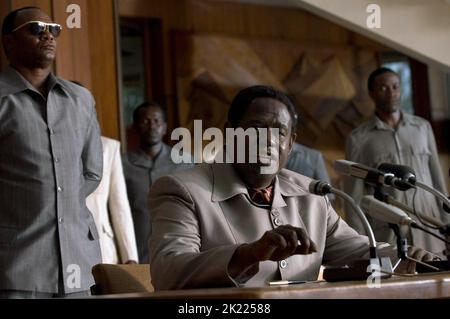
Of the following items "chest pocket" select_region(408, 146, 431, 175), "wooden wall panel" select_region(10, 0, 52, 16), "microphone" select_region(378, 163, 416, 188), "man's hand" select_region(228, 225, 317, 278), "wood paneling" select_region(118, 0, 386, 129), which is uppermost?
"wood paneling" select_region(118, 0, 386, 129)

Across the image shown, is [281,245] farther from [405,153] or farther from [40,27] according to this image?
[405,153]

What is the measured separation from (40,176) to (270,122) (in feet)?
3.04

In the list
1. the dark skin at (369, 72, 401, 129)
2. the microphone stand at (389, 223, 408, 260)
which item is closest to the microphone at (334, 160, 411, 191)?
the microphone stand at (389, 223, 408, 260)

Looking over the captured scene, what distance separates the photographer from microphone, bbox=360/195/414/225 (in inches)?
106

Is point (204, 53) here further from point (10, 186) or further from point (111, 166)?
point (10, 186)

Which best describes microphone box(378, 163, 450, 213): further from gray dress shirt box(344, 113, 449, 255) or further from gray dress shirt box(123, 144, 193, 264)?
gray dress shirt box(123, 144, 193, 264)

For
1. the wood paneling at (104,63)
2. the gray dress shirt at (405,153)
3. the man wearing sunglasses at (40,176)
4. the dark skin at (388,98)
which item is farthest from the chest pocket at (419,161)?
the man wearing sunglasses at (40,176)

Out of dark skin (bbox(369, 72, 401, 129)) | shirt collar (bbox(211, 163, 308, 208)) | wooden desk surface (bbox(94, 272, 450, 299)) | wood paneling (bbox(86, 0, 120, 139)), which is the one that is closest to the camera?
wooden desk surface (bbox(94, 272, 450, 299))

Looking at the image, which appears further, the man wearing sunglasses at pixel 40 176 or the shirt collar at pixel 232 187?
the man wearing sunglasses at pixel 40 176

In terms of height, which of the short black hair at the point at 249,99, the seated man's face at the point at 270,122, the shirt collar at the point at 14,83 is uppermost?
the shirt collar at the point at 14,83

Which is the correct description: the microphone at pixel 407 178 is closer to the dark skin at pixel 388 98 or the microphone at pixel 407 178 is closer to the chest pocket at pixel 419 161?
the chest pocket at pixel 419 161

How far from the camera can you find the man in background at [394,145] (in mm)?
A: 5559

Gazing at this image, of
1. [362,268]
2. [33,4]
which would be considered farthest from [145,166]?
[362,268]

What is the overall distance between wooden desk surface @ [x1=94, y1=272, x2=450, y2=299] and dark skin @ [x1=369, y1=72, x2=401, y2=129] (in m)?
3.39
